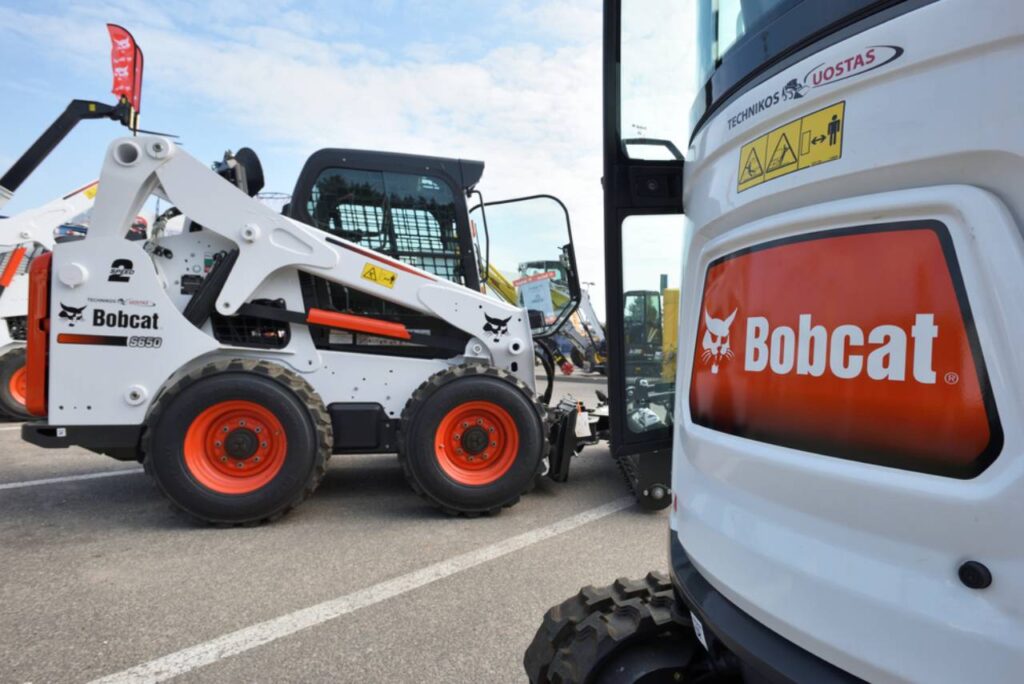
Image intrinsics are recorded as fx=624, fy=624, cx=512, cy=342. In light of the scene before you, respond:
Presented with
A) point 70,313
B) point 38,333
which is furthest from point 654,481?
point 38,333

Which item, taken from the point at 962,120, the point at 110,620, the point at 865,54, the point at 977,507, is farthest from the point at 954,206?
the point at 110,620

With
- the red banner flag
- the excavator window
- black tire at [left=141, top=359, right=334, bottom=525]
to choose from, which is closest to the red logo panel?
black tire at [left=141, top=359, right=334, bottom=525]

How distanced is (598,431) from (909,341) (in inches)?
161

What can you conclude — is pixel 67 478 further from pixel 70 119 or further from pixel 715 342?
pixel 715 342

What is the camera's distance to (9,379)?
7.59 metres

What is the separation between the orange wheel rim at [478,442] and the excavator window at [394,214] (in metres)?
1.20

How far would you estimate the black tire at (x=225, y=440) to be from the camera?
12.6ft

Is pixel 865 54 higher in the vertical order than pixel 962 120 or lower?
higher

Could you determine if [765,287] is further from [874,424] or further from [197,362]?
[197,362]

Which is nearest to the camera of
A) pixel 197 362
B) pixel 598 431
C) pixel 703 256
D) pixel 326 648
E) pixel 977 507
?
pixel 977 507

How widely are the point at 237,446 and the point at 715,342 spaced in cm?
356

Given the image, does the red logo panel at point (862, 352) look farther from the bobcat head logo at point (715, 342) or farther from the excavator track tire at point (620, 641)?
the excavator track tire at point (620, 641)

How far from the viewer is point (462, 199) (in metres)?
4.95

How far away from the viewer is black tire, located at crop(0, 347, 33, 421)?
24.8ft
